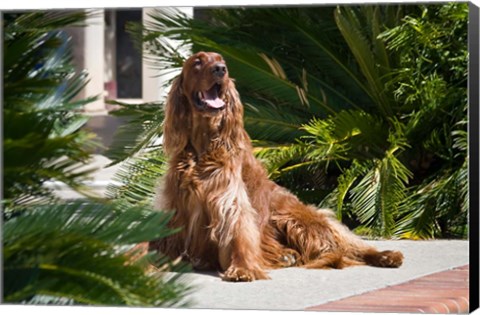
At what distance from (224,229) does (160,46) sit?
75.8 inches

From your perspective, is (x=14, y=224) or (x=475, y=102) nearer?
(x=14, y=224)

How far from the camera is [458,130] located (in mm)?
8250

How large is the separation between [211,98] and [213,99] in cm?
1

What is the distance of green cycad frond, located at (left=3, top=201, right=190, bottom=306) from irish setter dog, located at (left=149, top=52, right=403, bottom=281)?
2.33 meters

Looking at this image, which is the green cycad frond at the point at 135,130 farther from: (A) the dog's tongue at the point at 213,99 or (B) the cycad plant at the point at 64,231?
(B) the cycad plant at the point at 64,231

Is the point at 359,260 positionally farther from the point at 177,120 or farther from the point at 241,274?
the point at 177,120

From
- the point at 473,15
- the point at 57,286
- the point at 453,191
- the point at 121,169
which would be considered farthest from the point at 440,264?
the point at 57,286

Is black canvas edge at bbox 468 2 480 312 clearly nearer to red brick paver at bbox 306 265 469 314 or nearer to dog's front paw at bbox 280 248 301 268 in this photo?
red brick paver at bbox 306 265 469 314

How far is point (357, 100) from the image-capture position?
8719 millimetres

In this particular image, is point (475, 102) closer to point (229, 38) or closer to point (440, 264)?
point (440, 264)

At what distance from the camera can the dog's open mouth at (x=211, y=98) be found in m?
7.04

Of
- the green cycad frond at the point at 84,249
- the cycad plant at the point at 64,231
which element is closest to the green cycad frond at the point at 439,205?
the cycad plant at the point at 64,231

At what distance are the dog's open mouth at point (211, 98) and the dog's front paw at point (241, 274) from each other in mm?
975

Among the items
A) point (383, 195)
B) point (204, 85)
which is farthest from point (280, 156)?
point (204, 85)
